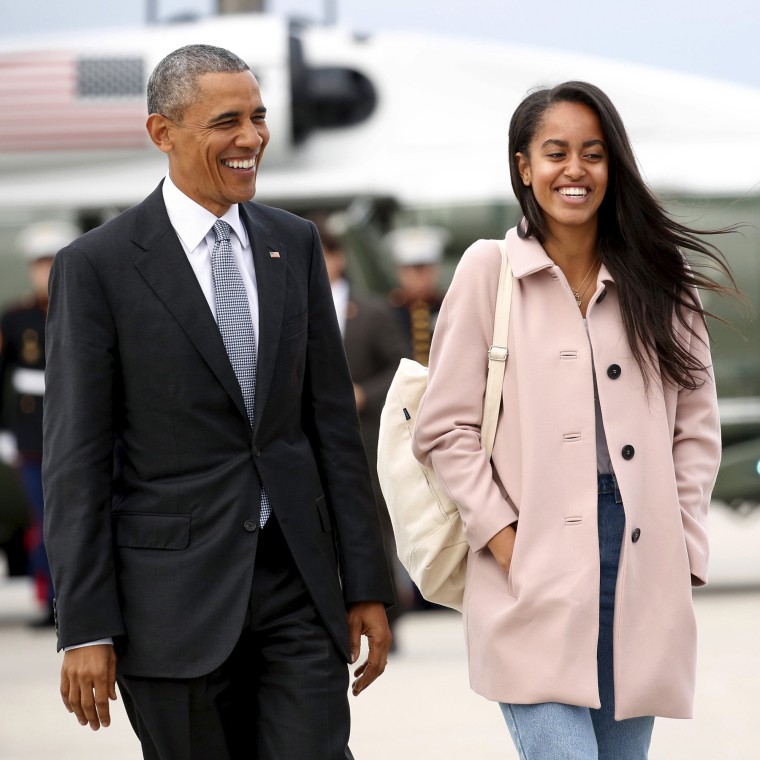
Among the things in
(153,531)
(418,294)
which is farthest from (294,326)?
(418,294)

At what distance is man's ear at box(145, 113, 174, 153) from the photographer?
9.65 feet

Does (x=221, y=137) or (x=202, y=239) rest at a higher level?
(x=221, y=137)

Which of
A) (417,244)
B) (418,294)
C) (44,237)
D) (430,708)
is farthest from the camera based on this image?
(44,237)

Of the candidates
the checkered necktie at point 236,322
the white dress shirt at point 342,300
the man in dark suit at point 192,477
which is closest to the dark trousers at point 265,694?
the man in dark suit at point 192,477

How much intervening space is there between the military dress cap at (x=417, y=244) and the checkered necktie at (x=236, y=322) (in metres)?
5.02

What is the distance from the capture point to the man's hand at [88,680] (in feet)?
8.96

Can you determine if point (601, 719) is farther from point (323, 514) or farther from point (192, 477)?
point (192, 477)

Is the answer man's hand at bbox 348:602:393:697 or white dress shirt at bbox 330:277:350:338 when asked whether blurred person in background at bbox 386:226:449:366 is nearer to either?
white dress shirt at bbox 330:277:350:338

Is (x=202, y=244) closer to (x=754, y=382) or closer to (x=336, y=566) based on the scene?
(x=336, y=566)

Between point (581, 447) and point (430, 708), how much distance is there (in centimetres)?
312

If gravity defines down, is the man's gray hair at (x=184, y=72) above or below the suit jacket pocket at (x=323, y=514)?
above

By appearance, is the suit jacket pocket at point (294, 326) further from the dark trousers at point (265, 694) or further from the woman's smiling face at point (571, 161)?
the woman's smiling face at point (571, 161)

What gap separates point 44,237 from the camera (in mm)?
8469

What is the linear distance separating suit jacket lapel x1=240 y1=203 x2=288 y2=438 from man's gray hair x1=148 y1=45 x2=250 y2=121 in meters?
0.26
